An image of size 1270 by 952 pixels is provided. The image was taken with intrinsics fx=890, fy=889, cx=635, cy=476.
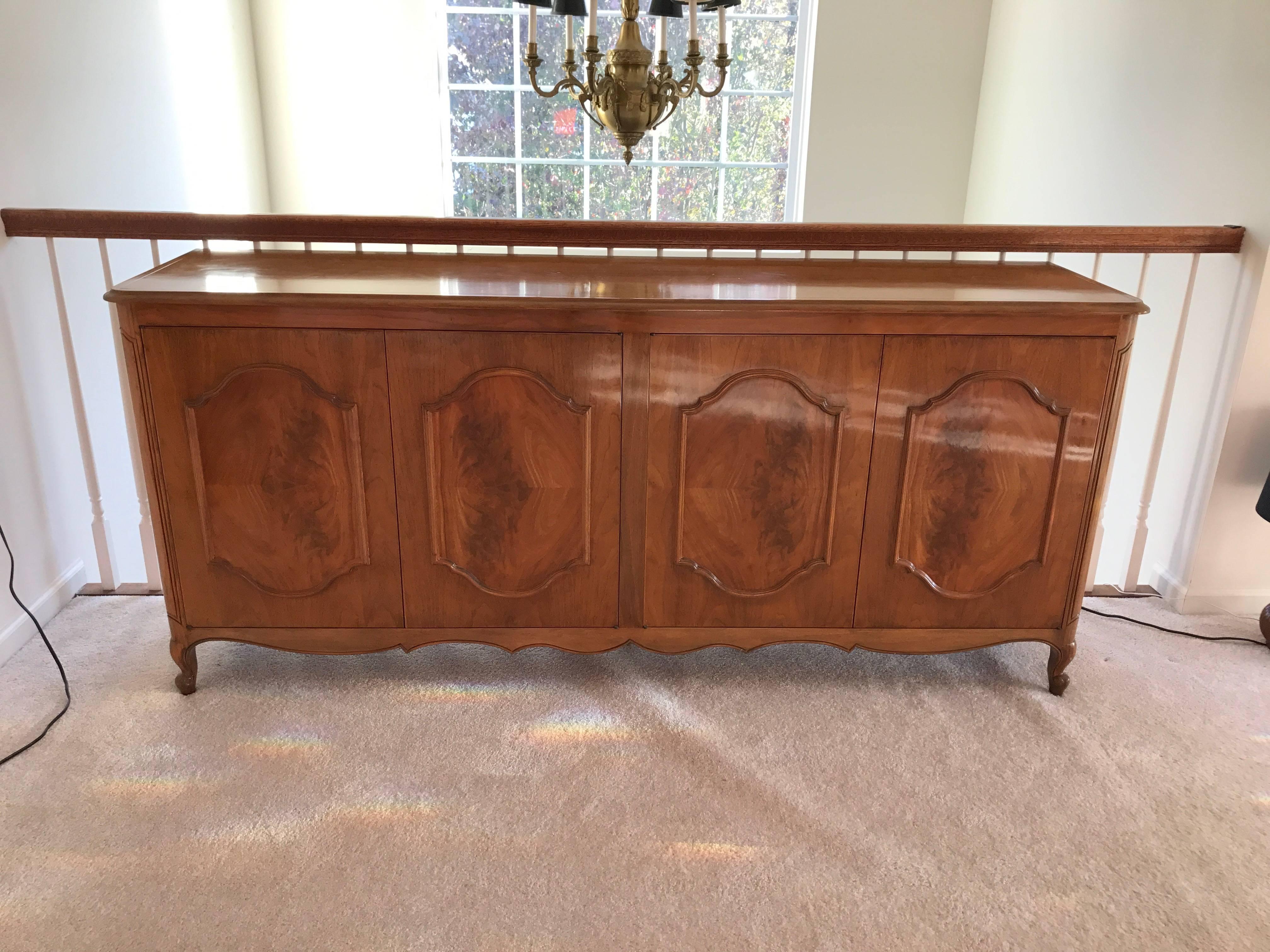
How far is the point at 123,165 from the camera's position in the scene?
8.90 ft

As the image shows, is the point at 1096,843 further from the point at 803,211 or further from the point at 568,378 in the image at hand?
the point at 803,211

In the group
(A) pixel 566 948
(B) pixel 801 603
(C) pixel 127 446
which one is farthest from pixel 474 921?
Result: (C) pixel 127 446

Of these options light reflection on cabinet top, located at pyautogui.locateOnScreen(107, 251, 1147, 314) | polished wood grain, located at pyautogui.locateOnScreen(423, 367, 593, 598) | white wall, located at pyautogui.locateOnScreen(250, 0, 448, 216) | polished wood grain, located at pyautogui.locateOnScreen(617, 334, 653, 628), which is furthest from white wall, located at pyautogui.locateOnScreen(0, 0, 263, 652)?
polished wood grain, located at pyautogui.locateOnScreen(617, 334, 653, 628)

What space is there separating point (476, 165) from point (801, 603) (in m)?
3.60

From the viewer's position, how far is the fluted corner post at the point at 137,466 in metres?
2.19

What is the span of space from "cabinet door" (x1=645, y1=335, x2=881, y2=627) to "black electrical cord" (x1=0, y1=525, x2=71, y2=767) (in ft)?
4.14

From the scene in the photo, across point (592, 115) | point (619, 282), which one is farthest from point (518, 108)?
point (619, 282)

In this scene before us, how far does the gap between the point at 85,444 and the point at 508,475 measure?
123 cm

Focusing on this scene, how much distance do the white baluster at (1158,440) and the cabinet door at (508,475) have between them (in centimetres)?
140

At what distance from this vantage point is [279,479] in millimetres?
1783

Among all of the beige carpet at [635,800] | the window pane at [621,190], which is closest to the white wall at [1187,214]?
the beige carpet at [635,800]

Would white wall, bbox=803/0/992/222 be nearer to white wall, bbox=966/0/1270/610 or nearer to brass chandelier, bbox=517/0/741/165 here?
white wall, bbox=966/0/1270/610

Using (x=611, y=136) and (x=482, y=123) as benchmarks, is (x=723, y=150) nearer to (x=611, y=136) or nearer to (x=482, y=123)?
(x=611, y=136)

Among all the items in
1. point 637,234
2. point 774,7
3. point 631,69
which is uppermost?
point 774,7
